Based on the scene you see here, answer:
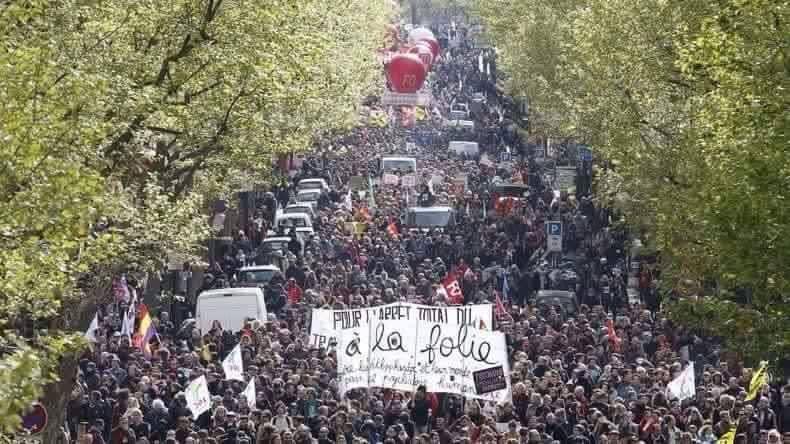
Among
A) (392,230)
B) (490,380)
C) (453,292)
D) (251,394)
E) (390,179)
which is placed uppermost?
(390,179)

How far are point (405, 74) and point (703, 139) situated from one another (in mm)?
55448

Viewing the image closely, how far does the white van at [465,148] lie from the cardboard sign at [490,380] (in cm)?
4759

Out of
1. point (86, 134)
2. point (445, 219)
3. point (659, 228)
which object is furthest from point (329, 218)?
point (86, 134)

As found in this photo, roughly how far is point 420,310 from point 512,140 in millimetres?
50865

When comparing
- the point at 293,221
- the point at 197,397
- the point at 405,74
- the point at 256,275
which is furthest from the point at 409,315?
the point at 405,74

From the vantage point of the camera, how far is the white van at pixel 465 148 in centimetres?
7419

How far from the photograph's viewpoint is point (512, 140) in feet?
257

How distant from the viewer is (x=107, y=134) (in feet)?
77.3

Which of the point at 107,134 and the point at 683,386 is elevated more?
the point at 107,134

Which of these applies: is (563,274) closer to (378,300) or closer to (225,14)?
(378,300)

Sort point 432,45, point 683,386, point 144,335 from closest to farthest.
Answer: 1. point 683,386
2. point 144,335
3. point 432,45

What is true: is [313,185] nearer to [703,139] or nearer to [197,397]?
[197,397]

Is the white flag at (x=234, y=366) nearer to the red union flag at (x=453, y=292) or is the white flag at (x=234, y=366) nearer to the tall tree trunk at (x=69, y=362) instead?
the tall tree trunk at (x=69, y=362)

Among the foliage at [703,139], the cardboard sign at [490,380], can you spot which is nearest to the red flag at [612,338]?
the foliage at [703,139]
